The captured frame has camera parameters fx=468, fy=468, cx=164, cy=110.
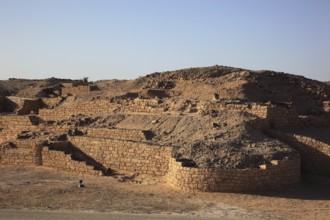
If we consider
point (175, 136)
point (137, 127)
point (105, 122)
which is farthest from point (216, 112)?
point (105, 122)

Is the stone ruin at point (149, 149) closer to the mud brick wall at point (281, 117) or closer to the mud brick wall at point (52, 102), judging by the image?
the mud brick wall at point (281, 117)

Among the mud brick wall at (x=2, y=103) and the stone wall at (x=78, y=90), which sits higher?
the stone wall at (x=78, y=90)

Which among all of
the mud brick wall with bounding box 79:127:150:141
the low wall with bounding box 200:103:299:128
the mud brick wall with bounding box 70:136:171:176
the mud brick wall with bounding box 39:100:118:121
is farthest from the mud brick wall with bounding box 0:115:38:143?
the low wall with bounding box 200:103:299:128

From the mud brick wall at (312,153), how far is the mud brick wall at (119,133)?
18.1 ft

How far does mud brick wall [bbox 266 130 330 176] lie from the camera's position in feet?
51.4

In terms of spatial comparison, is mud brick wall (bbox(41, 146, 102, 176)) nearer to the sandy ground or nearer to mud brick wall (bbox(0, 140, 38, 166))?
mud brick wall (bbox(0, 140, 38, 166))

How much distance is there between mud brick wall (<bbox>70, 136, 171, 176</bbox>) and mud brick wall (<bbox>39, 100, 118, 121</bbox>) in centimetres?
508

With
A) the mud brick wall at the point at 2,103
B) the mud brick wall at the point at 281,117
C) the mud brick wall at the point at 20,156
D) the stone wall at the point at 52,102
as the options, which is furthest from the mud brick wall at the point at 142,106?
the mud brick wall at the point at 2,103

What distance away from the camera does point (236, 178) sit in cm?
1373

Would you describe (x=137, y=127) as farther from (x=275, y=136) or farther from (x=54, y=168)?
(x=275, y=136)

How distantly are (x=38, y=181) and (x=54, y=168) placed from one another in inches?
88.5

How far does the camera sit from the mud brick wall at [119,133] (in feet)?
61.0

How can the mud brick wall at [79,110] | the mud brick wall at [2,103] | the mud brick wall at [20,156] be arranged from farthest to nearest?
the mud brick wall at [2,103] → the mud brick wall at [79,110] → the mud brick wall at [20,156]

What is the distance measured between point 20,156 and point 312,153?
37.4ft
